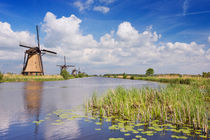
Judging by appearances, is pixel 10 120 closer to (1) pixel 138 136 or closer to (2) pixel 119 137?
(2) pixel 119 137

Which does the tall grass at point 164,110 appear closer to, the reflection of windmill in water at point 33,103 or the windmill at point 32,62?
the reflection of windmill in water at point 33,103

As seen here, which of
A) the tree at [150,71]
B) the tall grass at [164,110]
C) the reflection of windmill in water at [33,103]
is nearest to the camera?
the tall grass at [164,110]

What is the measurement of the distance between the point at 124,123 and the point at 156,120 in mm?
1493

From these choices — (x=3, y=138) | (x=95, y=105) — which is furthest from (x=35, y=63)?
(x=3, y=138)

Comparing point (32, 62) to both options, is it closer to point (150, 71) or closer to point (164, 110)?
point (164, 110)

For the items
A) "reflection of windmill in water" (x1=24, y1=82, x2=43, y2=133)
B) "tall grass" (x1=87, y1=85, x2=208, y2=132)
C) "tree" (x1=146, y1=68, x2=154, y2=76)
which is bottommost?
"reflection of windmill in water" (x1=24, y1=82, x2=43, y2=133)

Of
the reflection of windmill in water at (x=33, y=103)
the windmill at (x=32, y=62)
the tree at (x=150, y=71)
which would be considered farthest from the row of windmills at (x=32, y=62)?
the tree at (x=150, y=71)

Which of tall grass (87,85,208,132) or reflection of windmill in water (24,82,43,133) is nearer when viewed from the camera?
tall grass (87,85,208,132)

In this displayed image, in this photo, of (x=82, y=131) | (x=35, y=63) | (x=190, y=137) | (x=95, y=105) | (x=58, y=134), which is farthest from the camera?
(x=35, y=63)

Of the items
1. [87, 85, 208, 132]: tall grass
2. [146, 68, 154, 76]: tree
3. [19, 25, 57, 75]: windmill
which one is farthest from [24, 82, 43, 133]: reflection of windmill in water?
[146, 68, 154, 76]: tree

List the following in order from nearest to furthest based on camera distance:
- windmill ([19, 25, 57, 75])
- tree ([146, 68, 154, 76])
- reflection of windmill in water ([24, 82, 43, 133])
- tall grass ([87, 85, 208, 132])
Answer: tall grass ([87, 85, 208, 132]) → reflection of windmill in water ([24, 82, 43, 133]) → windmill ([19, 25, 57, 75]) → tree ([146, 68, 154, 76])

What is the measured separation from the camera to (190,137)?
5.29m

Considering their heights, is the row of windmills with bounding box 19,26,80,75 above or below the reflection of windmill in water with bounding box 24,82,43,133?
above

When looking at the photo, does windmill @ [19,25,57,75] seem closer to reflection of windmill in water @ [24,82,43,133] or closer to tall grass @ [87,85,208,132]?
reflection of windmill in water @ [24,82,43,133]
